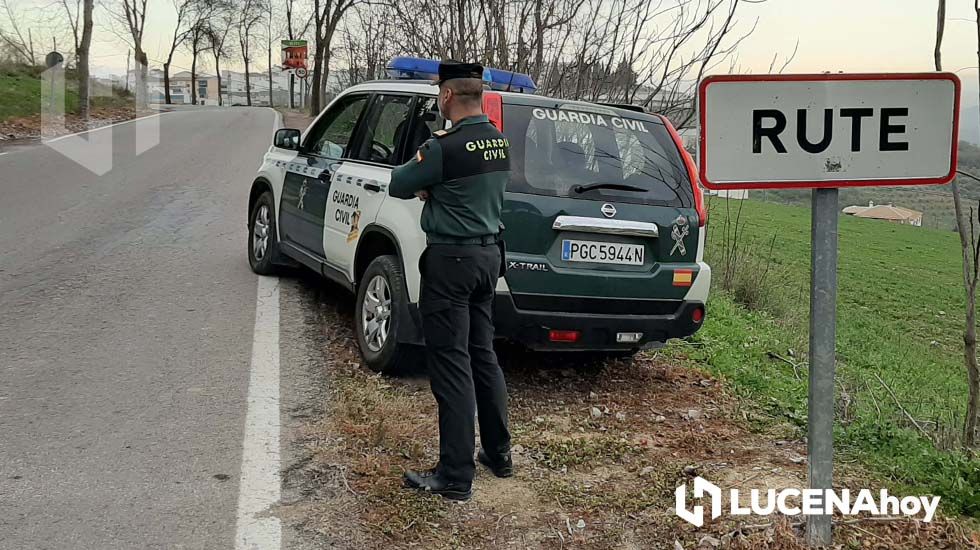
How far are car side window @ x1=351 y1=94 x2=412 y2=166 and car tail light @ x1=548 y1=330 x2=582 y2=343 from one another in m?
1.57

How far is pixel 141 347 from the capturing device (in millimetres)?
6309

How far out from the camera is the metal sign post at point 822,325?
355 centimetres

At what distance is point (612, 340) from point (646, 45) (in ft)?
16.8

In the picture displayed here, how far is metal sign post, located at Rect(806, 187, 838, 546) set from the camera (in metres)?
3.55

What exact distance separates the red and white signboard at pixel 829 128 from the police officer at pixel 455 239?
1.18 m

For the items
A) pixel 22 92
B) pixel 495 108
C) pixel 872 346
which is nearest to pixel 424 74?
pixel 495 108

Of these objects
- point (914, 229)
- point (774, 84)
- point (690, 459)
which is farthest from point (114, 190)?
point (914, 229)

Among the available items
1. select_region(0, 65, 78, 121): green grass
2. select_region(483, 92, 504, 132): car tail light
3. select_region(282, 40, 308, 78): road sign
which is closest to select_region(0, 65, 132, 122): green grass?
select_region(0, 65, 78, 121): green grass

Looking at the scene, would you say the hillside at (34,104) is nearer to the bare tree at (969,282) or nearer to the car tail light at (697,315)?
the car tail light at (697,315)

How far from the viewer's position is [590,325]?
546cm

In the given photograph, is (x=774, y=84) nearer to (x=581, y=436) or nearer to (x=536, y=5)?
(x=581, y=436)

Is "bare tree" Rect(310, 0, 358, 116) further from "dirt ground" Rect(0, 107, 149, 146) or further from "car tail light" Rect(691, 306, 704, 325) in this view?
"car tail light" Rect(691, 306, 704, 325)

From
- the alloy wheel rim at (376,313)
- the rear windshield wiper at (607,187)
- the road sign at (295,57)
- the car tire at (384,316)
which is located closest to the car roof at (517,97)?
the rear windshield wiper at (607,187)

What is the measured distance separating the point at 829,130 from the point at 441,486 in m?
2.18
